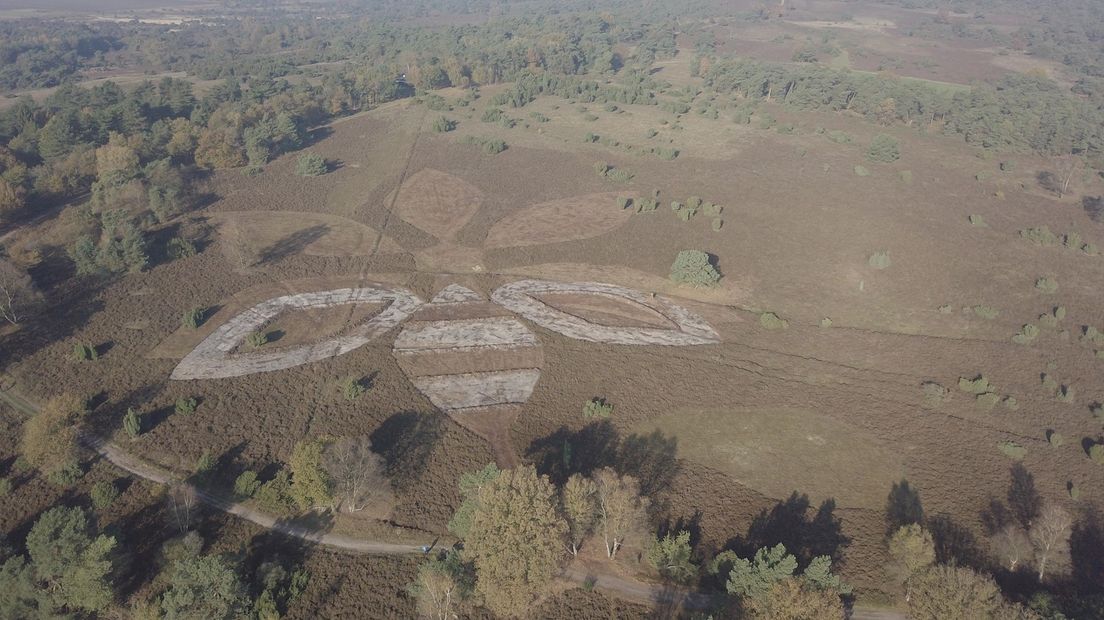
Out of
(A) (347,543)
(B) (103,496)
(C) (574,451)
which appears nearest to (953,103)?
(C) (574,451)

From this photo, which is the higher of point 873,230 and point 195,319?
point 195,319

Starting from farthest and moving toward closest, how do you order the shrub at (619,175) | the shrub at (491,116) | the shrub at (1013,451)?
the shrub at (491,116) → the shrub at (619,175) → the shrub at (1013,451)

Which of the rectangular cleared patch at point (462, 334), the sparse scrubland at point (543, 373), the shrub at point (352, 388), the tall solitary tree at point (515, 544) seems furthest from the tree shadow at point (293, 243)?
the tall solitary tree at point (515, 544)

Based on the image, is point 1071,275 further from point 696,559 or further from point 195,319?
point 195,319

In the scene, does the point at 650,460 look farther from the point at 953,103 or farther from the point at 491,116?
the point at 953,103

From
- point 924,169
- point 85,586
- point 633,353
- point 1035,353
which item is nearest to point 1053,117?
point 924,169

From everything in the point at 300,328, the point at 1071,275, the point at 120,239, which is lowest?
the point at 1071,275

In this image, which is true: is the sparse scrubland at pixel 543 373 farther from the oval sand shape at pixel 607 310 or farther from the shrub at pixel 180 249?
the oval sand shape at pixel 607 310
